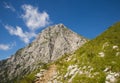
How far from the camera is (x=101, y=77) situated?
38969 millimetres

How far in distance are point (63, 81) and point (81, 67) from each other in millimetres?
5636

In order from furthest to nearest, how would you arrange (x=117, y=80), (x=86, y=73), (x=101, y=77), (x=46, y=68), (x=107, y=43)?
(x=46, y=68) → (x=107, y=43) → (x=86, y=73) → (x=101, y=77) → (x=117, y=80)

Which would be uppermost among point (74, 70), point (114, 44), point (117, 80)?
point (114, 44)

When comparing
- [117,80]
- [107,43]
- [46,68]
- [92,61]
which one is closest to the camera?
[117,80]

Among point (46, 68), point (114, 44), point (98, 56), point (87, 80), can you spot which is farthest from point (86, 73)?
point (46, 68)

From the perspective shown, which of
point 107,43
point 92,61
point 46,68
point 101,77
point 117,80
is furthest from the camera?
point 46,68

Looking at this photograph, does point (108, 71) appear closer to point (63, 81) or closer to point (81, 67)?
point (81, 67)

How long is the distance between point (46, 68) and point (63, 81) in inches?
853

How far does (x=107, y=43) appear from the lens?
171 ft

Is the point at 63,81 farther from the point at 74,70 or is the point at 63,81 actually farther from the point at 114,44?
the point at 114,44

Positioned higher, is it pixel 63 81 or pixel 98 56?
pixel 98 56

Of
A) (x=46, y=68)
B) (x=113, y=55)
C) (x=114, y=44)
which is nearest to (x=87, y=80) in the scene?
(x=113, y=55)

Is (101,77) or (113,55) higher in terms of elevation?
(113,55)

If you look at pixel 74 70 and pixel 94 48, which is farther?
pixel 94 48
